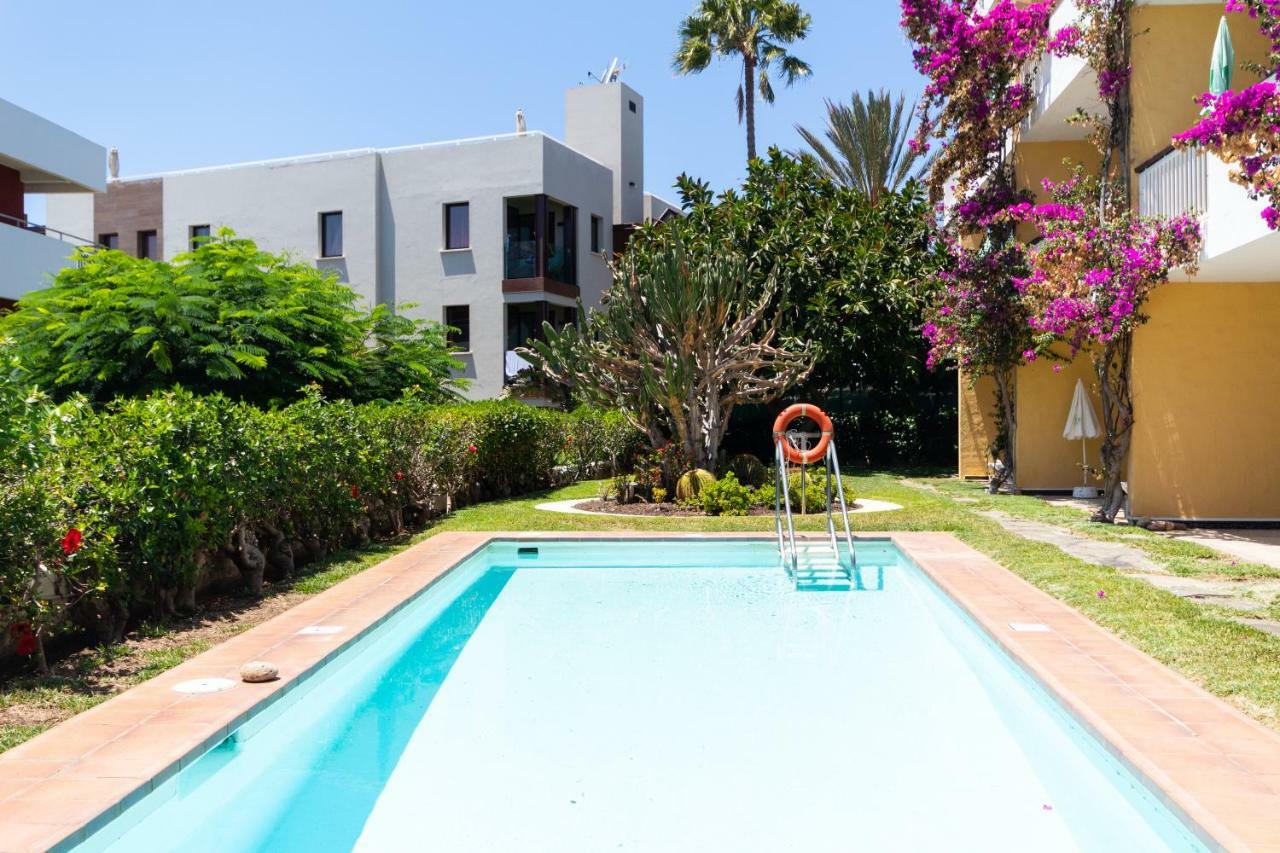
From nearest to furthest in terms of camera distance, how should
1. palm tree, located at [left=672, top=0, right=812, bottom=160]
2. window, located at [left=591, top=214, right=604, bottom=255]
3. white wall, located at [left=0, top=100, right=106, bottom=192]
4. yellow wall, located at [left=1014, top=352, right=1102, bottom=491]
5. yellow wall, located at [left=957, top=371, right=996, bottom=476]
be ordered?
yellow wall, located at [left=1014, top=352, right=1102, bottom=491]
yellow wall, located at [left=957, top=371, right=996, bottom=476]
white wall, located at [left=0, top=100, right=106, bottom=192]
window, located at [left=591, top=214, right=604, bottom=255]
palm tree, located at [left=672, top=0, right=812, bottom=160]

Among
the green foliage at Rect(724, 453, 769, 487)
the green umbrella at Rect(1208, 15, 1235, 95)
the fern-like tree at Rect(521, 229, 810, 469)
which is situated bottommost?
the green foliage at Rect(724, 453, 769, 487)

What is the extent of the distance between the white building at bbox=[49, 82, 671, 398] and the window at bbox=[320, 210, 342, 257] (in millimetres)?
32

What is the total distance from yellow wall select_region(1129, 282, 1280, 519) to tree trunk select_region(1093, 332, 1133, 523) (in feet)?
0.73

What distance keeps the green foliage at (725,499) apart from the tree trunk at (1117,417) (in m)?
4.92

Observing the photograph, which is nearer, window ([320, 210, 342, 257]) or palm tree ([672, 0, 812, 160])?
window ([320, 210, 342, 257])

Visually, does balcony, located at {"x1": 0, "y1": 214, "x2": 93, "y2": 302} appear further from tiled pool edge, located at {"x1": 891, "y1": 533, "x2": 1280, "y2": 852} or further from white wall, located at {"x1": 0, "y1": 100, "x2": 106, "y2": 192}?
tiled pool edge, located at {"x1": 891, "y1": 533, "x2": 1280, "y2": 852}

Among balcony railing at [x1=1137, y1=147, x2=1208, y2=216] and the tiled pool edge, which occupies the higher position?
balcony railing at [x1=1137, y1=147, x2=1208, y2=216]

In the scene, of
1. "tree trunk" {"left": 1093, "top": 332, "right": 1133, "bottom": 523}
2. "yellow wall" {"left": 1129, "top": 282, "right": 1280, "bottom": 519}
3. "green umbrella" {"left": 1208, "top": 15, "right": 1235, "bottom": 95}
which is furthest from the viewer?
"tree trunk" {"left": 1093, "top": 332, "right": 1133, "bottom": 523}

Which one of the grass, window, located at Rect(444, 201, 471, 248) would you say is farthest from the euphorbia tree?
window, located at Rect(444, 201, 471, 248)

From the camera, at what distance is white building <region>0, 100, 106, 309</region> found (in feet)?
70.6

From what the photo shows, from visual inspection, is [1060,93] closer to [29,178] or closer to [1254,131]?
[1254,131]

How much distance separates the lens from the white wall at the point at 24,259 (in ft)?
70.3

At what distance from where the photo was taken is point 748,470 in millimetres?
17109

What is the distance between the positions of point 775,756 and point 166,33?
18.3 metres
